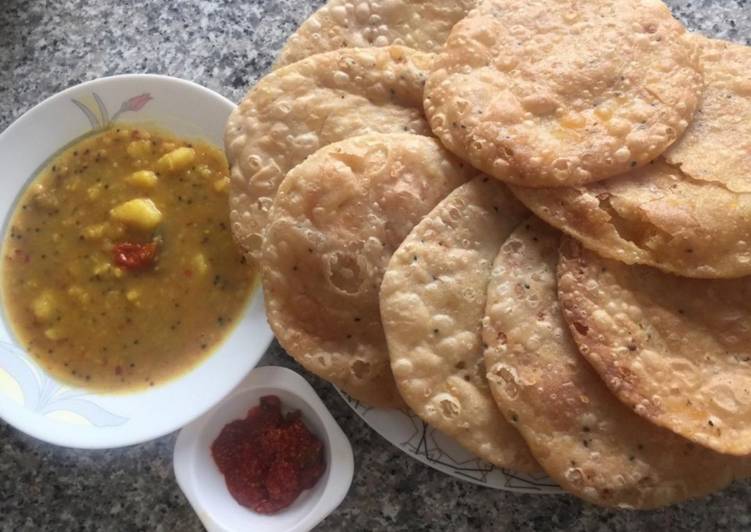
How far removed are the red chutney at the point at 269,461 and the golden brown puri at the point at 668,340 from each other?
86 cm

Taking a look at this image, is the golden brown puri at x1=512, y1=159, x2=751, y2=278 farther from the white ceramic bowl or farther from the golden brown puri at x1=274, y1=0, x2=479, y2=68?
the white ceramic bowl

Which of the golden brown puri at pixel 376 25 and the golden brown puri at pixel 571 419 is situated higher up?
the golden brown puri at pixel 376 25

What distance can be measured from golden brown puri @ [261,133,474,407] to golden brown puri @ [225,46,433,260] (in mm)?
108

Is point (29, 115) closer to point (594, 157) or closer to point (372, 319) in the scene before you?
point (372, 319)

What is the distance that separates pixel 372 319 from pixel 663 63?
37.9 inches

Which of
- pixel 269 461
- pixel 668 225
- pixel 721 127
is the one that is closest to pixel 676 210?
pixel 668 225

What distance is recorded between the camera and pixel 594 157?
178 centimetres

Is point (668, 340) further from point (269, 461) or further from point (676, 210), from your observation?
point (269, 461)

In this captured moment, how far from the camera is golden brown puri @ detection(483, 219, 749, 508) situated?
1.78 m

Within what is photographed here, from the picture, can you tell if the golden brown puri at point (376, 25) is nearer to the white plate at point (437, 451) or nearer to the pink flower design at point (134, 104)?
A: the pink flower design at point (134, 104)

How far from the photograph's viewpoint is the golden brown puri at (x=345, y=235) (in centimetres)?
190

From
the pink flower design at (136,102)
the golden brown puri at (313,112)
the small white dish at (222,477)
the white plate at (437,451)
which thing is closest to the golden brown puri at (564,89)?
the golden brown puri at (313,112)

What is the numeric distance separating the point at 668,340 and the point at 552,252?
1.12 ft

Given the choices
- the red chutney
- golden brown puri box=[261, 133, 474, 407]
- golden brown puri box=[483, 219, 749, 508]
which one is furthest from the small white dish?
golden brown puri box=[483, 219, 749, 508]
